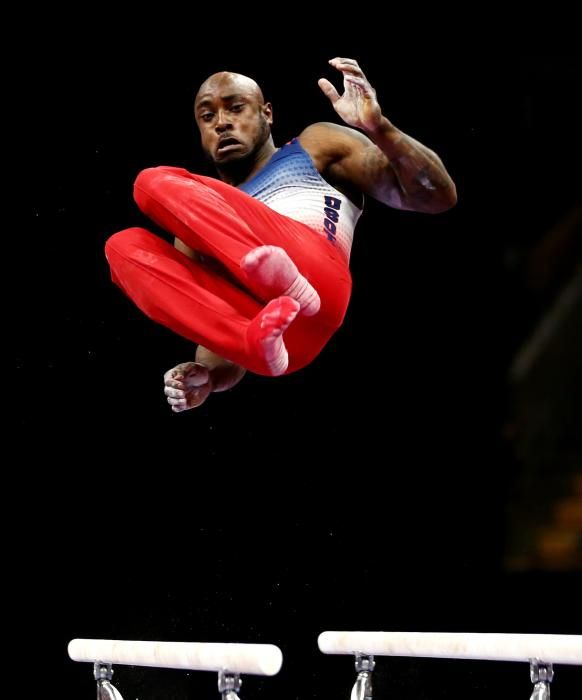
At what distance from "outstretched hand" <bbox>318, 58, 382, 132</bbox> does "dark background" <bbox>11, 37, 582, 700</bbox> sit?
1.51m

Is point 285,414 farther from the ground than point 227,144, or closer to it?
closer to it

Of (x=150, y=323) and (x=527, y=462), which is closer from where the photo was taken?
(x=527, y=462)

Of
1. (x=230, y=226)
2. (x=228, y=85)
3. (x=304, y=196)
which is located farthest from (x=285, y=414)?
(x=230, y=226)

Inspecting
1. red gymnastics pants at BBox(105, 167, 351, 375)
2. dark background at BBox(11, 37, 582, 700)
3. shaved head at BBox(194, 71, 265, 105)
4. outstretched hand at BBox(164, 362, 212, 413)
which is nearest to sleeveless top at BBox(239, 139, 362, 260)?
red gymnastics pants at BBox(105, 167, 351, 375)

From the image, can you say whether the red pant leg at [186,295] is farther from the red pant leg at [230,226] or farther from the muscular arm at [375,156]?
the muscular arm at [375,156]

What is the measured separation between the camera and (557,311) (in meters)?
4.73

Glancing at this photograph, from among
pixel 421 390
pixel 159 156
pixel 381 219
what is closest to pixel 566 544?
pixel 421 390

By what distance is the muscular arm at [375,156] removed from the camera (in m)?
3.61

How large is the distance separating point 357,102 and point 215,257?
2.02 feet

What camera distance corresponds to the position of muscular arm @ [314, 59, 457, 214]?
11.8 ft

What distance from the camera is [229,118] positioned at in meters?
3.98

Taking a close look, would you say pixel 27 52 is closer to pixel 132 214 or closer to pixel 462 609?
pixel 132 214

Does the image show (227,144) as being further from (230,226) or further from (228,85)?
(230,226)

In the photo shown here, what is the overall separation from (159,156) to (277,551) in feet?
5.74
